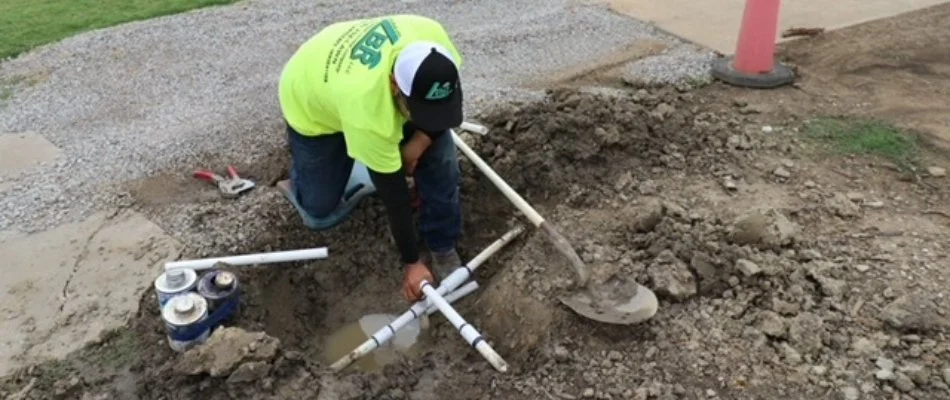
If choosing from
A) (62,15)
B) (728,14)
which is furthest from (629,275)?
(62,15)

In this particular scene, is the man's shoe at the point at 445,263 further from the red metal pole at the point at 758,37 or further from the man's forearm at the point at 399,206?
the red metal pole at the point at 758,37

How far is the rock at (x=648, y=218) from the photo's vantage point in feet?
12.3

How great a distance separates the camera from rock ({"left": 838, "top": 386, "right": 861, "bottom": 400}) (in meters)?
2.91

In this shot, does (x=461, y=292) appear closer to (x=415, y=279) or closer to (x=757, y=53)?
(x=415, y=279)

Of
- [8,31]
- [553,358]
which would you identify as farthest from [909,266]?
[8,31]

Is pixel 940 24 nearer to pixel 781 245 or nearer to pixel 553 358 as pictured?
pixel 781 245

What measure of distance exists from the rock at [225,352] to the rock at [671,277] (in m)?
1.42

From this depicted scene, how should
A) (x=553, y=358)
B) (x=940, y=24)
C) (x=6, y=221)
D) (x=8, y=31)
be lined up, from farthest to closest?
(x=8, y=31) < (x=940, y=24) < (x=6, y=221) < (x=553, y=358)

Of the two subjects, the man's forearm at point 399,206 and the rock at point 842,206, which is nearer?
the man's forearm at point 399,206

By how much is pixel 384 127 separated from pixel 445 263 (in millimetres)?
957

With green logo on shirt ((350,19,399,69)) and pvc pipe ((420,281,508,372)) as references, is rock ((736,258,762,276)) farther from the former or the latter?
green logo on shirt ((350,19,399,69))

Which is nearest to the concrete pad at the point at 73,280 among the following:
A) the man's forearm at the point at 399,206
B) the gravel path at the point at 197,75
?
the gravel path at the point at 197,75

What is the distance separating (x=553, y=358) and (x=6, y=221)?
264 centimetres

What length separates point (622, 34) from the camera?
612cm
